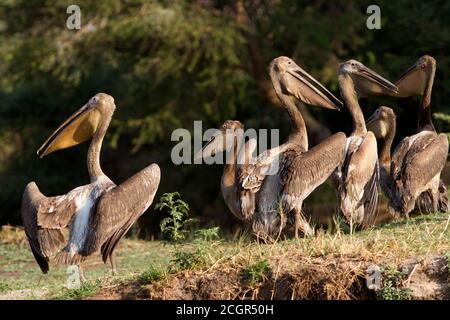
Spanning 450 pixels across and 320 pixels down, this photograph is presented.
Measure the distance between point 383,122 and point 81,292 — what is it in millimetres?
4451

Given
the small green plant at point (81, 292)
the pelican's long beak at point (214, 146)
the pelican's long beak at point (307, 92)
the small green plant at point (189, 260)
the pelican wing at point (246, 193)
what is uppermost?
the pelican's long beak at point (307, 92)

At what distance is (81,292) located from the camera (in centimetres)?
826

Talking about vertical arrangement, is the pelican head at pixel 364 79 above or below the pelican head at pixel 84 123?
above

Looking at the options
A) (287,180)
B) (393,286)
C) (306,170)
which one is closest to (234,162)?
(287,180)

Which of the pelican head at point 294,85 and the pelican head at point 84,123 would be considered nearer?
the pelican head at point 84,123


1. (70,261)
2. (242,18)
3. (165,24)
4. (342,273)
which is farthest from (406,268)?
(242,18)

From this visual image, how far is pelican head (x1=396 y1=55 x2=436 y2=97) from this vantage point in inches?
442

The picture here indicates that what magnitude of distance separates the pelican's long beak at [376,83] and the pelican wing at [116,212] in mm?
2964

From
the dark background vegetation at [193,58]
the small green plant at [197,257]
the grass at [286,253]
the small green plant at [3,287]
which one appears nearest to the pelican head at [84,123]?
the small green plant at [3,287]

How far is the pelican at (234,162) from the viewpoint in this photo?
9609 mm

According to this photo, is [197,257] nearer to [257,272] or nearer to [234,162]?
[257,272]

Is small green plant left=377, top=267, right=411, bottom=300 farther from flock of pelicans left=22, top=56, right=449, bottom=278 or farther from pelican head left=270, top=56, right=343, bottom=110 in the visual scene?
pelican head left=270, top=56, right=343, bottom=110

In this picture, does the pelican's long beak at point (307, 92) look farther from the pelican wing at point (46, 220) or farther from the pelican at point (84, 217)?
the pelican wing at point (46, 220)

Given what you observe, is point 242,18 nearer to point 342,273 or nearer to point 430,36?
point 430,36
